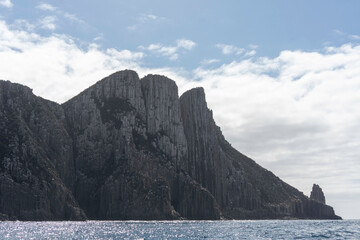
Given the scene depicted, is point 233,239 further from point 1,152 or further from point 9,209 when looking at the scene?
point 1,152

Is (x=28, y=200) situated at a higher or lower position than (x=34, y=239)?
higher

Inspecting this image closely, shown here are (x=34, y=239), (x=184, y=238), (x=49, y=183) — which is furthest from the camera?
(x=49, y=183)

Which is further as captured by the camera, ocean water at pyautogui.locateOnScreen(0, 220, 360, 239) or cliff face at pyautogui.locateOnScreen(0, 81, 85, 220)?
cliff face at pyautogui.locateOnScreen(0, 81, 85, 220)

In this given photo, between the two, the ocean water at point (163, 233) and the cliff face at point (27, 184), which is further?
the cliff face at point (27, 184)

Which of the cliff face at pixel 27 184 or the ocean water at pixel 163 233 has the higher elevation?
the cliff face at pixel 27 184

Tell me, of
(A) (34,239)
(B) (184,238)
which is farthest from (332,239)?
(A) (34,239)

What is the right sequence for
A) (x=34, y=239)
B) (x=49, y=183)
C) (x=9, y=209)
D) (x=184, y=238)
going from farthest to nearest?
(x=49, y=183) → (x=9, y=209) → (x=184, y=238) → (x=34, y=239)

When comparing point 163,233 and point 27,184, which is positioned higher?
point 27,184

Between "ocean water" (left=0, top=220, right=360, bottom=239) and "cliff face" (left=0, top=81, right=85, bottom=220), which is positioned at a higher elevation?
"cliff face" (left=0, top=81, right=85, bottom=220)

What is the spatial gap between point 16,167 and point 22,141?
14.3m

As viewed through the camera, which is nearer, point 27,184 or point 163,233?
point 163,233

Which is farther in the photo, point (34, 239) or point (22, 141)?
point (22, 141)

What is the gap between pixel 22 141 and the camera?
635 feet

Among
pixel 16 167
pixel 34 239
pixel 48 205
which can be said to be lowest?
pixel 34 239
